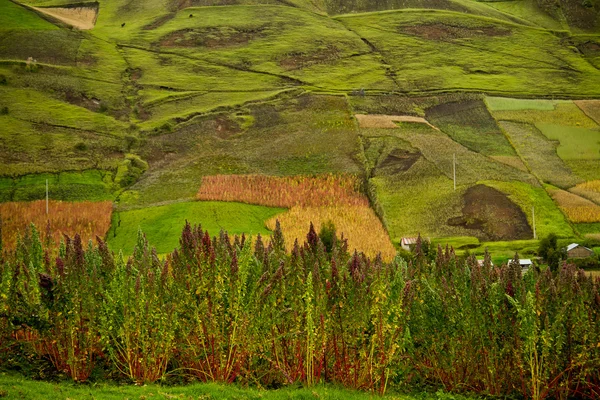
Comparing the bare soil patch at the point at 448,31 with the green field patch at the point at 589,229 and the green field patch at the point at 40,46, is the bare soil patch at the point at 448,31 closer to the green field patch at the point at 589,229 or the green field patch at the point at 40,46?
the green field patch at the point at 40,46

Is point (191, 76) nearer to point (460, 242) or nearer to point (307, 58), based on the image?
point (307, 58)

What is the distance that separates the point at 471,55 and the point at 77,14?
203 feet

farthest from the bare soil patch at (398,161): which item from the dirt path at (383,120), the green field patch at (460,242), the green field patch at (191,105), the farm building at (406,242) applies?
the green field patch at (191,105)

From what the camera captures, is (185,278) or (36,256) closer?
(185,278)

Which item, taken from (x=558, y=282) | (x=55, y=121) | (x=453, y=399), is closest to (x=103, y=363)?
(x=453, y=399)

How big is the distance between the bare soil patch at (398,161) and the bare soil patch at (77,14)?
62.7 metres

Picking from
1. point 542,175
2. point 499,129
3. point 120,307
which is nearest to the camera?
point 120,307

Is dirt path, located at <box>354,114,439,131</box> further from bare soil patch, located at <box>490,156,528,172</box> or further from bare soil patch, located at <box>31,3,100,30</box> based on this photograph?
bare soil patch, located at <box>31,3,100,30</box>

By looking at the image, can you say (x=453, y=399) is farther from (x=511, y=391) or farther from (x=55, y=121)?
(x=55, y=121)

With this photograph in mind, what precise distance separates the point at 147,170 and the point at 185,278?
4661cm

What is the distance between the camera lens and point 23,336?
64.3 ft

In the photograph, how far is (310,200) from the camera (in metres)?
52.7

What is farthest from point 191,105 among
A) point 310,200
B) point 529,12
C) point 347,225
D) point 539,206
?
point 529,12

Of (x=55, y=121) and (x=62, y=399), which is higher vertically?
(x=55, y=121)
